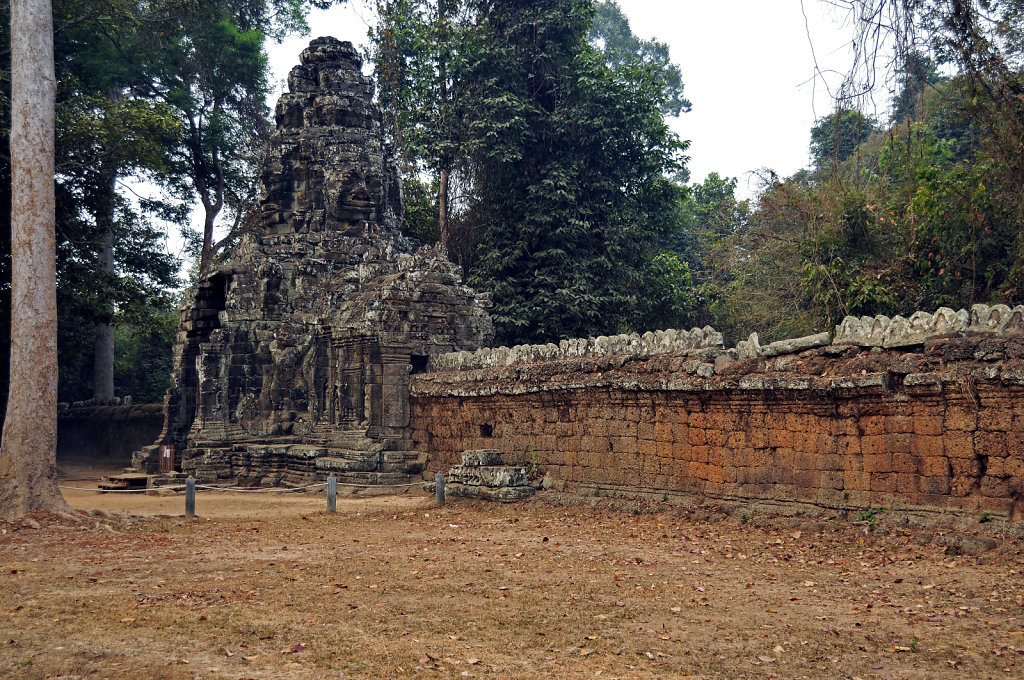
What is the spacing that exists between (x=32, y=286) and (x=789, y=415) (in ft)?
30.9

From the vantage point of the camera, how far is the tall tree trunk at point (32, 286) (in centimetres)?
1106

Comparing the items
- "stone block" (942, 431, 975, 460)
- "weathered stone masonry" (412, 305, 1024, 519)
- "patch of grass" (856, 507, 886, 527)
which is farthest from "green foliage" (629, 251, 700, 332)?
"stone block" (942, 431, 975, 460)

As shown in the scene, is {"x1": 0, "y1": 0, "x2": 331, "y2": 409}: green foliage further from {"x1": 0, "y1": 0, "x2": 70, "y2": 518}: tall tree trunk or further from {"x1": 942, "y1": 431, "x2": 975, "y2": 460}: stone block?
{"x1": 942, "y1": 431, "x2": 975, "y2": 460}: stone block

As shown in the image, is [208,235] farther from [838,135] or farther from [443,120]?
[838,135]

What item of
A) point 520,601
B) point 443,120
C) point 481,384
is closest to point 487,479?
point 481,384

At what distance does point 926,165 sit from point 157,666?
15.5 m

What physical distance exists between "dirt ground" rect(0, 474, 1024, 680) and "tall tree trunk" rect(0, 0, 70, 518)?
2.51 feet

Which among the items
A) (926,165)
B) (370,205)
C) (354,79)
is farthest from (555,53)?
(926,165)

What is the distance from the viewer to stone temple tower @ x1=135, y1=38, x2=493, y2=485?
50.9 feet

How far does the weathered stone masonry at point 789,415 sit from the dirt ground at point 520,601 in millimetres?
502

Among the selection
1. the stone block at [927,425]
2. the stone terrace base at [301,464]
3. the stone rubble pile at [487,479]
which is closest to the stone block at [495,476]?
the stone rubble pile at [487,479]

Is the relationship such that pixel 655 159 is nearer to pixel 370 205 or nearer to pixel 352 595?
pixel 370 205

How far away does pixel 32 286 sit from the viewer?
453 inches

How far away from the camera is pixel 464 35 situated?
74.8 feet
